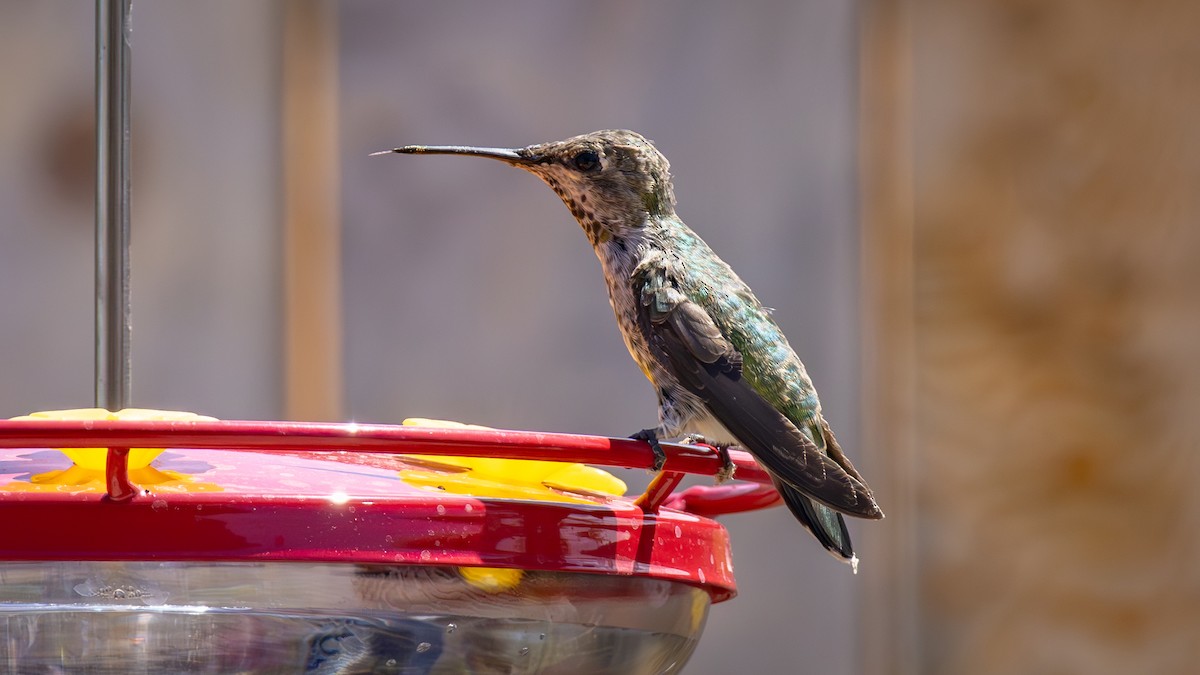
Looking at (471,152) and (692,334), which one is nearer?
(471,152)

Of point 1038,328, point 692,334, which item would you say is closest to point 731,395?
point 692,334

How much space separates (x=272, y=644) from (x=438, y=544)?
187 mm

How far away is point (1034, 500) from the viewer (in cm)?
409

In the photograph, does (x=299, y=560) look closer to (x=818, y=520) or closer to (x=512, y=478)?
(x=512, y=478)

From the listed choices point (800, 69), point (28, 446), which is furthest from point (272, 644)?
point (800, 69)

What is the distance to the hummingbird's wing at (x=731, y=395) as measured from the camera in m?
1.99

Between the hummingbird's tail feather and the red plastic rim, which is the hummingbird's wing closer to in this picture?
the hummingbird's tail feather

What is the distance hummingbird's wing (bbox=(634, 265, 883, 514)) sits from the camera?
1.99 meters

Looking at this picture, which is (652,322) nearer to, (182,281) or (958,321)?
(958,321)

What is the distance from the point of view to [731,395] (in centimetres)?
229

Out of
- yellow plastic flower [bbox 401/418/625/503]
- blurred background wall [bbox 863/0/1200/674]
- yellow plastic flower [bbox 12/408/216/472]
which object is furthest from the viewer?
blurred background wall [bbox 863/0/1200/674]

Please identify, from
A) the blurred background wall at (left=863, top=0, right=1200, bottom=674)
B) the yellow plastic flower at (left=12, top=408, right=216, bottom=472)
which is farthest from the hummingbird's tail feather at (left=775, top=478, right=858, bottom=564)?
the blurred background wall at (left=863, top=0, right=1200, bottom=674)

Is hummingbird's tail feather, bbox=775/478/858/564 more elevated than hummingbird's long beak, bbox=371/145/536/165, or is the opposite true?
hummingbird's long beak, bbox=371/145/536/165

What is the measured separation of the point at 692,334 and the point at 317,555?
3.62 ft
